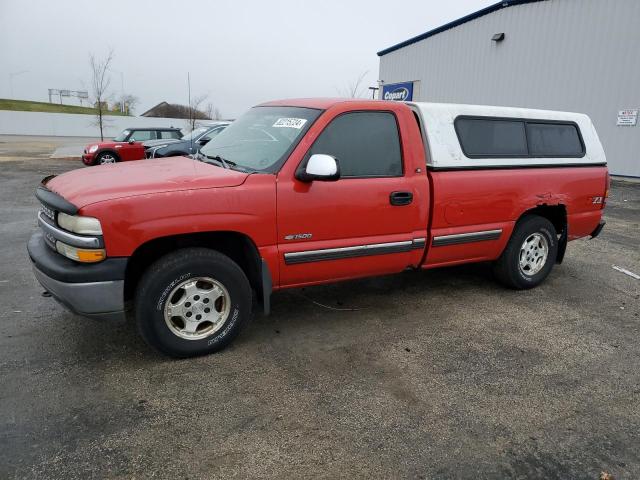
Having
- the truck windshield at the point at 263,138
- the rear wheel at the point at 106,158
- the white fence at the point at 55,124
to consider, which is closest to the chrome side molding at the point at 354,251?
the truck windshield at the point at 263,138

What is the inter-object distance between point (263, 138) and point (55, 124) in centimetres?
5420

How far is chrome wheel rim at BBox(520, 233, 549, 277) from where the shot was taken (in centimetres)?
505

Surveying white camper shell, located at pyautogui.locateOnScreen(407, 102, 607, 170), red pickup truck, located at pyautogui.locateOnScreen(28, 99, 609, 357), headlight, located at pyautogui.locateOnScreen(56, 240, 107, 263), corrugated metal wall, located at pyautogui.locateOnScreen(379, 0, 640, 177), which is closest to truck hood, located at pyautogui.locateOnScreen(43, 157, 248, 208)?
red pickup truck, located at pyautogui.locateOnScreen(28, 99, 609, 357)

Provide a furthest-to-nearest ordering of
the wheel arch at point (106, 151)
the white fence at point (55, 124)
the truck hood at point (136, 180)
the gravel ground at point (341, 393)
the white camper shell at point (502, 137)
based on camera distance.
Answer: the white fence at point (55, 124) < the wheel arch at point (106, 151) < the white camper shell at point (502, 137) < the truck hood at point (136, 180) < the gravel ground at point (341, 393)

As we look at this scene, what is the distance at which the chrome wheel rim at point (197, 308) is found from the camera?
3.34 meters

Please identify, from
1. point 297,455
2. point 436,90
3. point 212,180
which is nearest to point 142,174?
point 212,180

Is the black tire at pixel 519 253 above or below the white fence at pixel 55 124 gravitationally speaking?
below

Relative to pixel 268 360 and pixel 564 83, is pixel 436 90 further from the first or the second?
pixel 268 360

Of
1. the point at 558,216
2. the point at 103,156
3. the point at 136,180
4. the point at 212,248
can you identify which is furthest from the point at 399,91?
the point at 136,180

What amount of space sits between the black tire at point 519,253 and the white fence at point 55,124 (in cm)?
4829

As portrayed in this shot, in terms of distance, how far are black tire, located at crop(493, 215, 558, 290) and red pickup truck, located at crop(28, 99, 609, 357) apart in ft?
0.05

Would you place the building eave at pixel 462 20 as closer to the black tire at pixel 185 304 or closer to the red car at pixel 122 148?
the red car at pixel 122 148

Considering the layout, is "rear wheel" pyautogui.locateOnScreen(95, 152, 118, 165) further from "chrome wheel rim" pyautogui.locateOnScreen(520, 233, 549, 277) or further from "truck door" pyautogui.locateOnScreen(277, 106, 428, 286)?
"chrome wheel rim" pyautogui.locateOnScreen(520, 233, 549, 277)

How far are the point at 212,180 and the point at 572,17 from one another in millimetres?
16863
